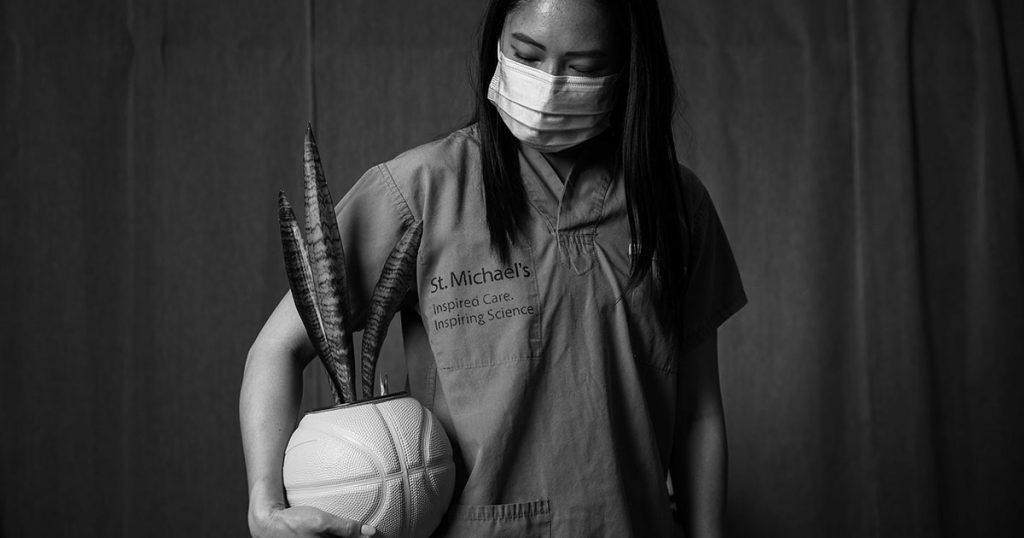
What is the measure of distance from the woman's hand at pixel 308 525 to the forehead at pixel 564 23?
2.01ft

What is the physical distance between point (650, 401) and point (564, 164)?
34 centimetres

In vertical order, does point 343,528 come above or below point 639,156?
below

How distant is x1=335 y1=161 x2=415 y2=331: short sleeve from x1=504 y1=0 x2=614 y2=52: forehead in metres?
0.26

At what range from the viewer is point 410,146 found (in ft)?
8.06

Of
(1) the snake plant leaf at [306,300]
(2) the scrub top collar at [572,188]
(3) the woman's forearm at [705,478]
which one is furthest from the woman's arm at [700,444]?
(1) the snake plant leaf at [306,300]

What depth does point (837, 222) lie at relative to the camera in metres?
2.54

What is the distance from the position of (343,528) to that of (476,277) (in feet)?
1.17

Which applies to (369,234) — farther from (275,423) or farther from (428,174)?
(275,423)

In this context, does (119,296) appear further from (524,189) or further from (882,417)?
(882,417)

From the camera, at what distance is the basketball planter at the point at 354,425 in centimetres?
107

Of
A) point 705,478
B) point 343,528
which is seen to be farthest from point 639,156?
point 343,528

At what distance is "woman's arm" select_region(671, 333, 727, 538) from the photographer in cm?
142

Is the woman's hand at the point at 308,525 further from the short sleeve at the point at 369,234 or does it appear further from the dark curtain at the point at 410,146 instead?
the dark curtain at the point at 410,146

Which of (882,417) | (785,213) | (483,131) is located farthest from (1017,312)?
(483,131)
